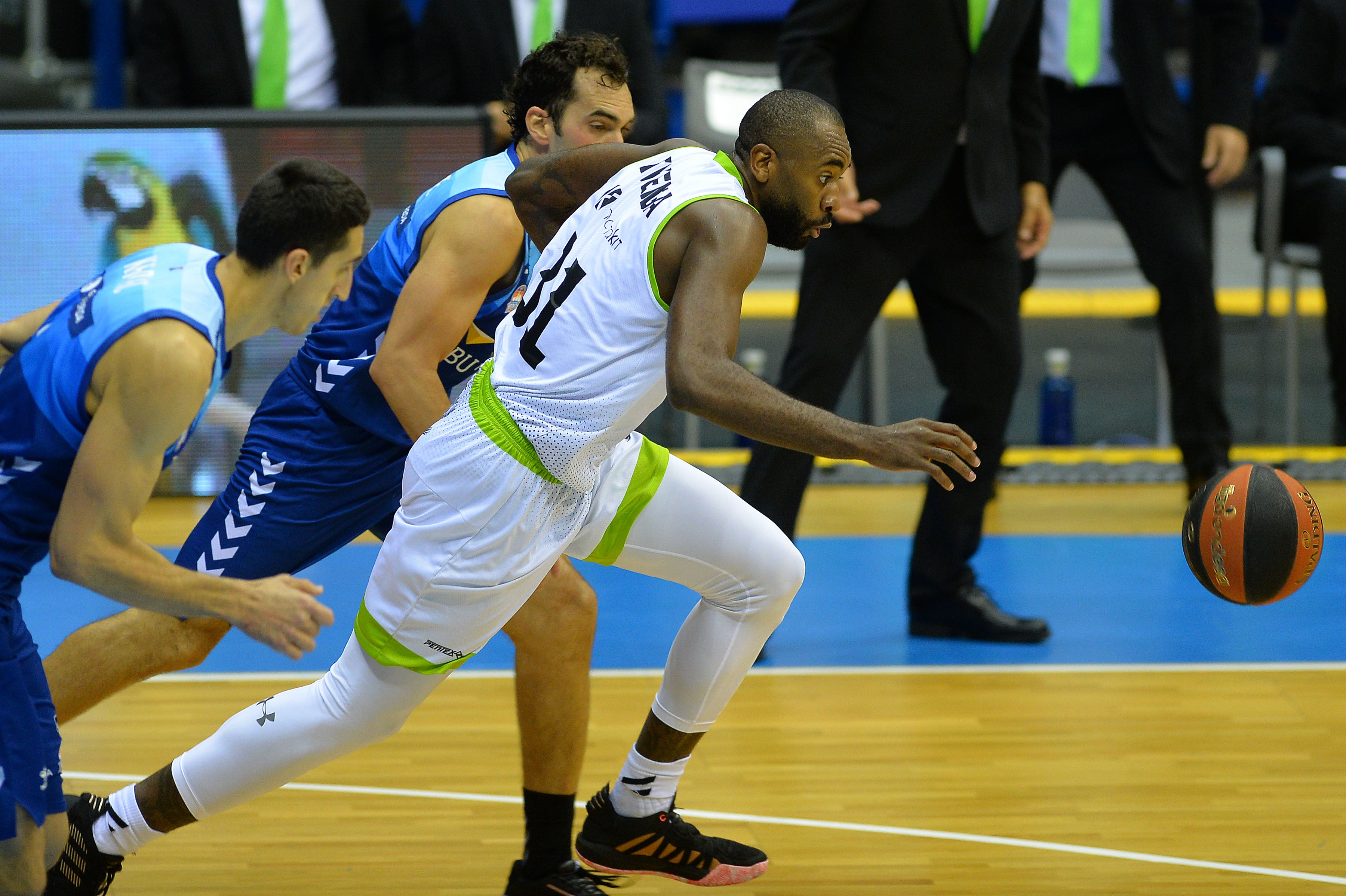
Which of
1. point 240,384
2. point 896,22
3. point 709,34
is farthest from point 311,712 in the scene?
point 709,34

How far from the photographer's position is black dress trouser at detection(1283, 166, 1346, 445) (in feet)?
22.2

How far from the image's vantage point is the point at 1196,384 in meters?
6.00

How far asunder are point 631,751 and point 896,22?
240 centimetres

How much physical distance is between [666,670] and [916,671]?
1.69 metres

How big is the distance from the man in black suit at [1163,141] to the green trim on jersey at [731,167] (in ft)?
10.5

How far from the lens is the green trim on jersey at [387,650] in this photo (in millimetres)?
2791

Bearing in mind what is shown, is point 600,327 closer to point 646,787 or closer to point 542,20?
point 646,787

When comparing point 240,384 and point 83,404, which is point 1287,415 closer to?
point 240,384

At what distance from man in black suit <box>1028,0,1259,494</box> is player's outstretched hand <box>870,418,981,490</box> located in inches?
137

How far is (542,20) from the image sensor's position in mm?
6812

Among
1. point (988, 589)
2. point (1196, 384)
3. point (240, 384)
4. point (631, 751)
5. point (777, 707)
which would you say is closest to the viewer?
point (631, 751)

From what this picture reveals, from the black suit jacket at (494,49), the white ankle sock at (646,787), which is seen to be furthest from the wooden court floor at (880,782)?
the black suit jacket at (494,49)

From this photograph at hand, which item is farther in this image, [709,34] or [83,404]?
[709,34]

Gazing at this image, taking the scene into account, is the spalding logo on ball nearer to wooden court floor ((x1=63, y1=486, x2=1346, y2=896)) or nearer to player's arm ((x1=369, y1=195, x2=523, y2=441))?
wooden court floor ((x1=63, y1=486, x2=1346, y2=896))
